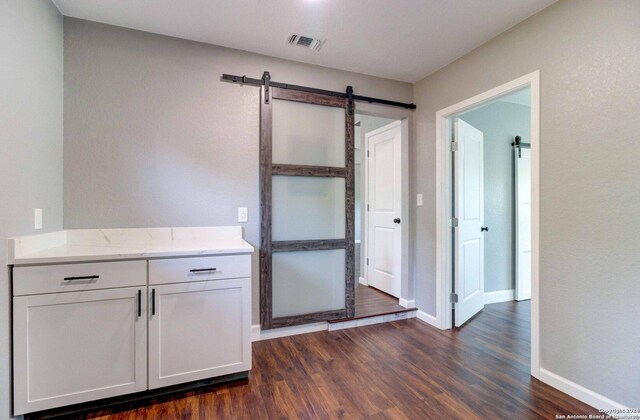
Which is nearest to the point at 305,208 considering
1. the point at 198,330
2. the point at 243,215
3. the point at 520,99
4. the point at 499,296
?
the point at 243,215

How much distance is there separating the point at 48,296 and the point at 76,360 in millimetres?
390

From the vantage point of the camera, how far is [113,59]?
7.18ft

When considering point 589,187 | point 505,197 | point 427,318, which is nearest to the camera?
point 589,187

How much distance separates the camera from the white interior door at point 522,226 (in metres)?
3.72

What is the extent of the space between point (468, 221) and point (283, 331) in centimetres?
214

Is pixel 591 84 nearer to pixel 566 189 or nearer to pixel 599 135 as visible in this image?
pixel 599 135

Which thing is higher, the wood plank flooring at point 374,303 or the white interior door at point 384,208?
the white interior door at point 384,208

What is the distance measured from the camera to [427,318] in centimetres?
301

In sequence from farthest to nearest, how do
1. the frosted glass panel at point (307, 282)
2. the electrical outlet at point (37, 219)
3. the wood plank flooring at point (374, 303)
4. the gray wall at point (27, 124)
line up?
the wood plank flooring at point (374, 303) → the frosted glass panel at point (307, 282) → the electrical outlet at point (37, 219) → the gray wall at point (27, 124)

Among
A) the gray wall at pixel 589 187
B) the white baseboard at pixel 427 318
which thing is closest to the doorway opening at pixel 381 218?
the white baseboard at pixel 427 318

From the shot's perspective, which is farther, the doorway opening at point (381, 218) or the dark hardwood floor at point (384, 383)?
the doorway opening at point (381, 218)

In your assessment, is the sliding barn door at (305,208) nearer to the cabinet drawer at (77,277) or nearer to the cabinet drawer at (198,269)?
the cabinet drawer at (198,269)

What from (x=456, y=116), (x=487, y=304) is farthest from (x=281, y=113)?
(x=487, y=304)

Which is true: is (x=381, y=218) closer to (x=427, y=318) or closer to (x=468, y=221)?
(x=468, y=221)
